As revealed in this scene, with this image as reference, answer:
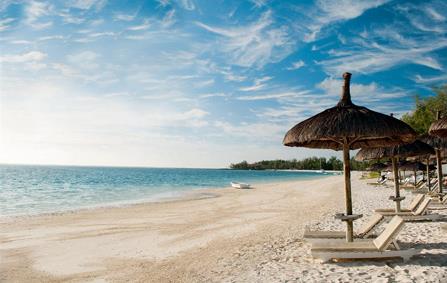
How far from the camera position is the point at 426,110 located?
38.0 metres

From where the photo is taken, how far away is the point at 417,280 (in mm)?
5246

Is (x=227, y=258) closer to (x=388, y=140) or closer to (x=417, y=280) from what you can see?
(x=417, y=280)

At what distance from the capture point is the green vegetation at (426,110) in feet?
122

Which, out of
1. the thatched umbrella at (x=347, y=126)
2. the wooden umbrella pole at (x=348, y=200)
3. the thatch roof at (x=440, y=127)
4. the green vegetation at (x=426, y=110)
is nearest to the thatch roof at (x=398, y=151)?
the thatch roof at (x=440, y=127)

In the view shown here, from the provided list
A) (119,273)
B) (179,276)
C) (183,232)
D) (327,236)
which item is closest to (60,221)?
(183,232)

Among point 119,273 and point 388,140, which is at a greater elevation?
point 388,140

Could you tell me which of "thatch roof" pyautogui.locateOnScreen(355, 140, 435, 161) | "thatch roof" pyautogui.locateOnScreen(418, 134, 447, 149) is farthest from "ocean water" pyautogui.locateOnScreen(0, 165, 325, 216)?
"thatch roof" pyautogui.locateOnScreen(418, 134, 447, 149)

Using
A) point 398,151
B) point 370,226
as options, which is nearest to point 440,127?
point 398,151

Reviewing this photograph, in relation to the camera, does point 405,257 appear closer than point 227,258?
Yes

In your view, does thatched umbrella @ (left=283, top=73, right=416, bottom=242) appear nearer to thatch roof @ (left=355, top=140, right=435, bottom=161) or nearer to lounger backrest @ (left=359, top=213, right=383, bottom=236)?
lounger backrest @ (left=359, top=213, right=383, bottom=236)

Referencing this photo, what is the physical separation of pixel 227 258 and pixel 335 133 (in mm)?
3288

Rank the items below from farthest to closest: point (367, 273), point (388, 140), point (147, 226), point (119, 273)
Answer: point (147, 226), point (388, 140), point (119, 273), point (367, 273)

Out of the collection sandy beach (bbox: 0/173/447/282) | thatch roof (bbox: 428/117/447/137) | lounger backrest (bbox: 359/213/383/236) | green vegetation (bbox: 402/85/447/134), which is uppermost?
green vegetation (bbox: 402/85/447/134)

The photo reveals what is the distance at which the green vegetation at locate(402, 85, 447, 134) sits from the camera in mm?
37281
